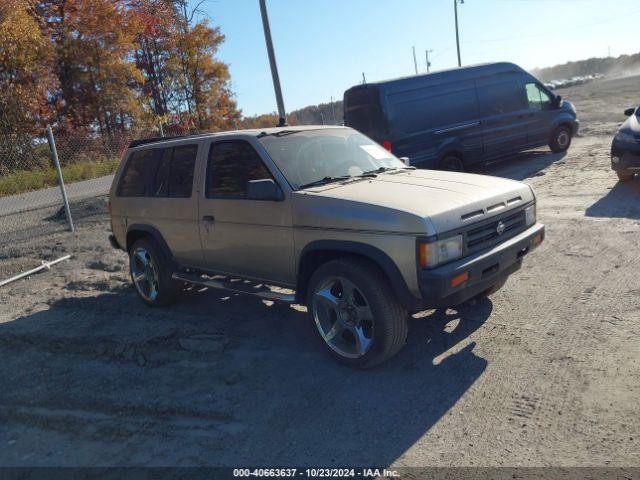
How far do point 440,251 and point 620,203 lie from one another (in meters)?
5.71

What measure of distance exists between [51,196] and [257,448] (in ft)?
44.1

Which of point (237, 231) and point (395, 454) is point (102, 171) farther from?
point (395, 454)

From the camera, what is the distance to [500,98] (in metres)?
12.5

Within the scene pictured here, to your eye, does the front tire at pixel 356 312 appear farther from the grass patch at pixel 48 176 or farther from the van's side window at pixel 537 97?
the grass patch at pixel 48 176

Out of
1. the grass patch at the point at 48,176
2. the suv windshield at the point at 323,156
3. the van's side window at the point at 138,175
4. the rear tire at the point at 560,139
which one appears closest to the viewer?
the suv windshield at the point at 323,156

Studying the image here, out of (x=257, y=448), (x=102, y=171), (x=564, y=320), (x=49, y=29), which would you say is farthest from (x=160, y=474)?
(x=49, y=29)

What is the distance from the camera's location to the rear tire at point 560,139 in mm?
13617

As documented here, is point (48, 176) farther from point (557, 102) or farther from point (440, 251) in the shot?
point (440, 251)

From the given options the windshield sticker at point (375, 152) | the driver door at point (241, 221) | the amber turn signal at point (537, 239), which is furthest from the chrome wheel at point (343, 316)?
the windshield sticker at point (375, 152)

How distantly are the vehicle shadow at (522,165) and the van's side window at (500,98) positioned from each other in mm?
1351

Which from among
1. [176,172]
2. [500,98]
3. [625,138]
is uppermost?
[500,98]

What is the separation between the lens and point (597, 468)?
9.21 feet

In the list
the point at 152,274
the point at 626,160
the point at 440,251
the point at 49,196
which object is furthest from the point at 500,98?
the point at 49,196

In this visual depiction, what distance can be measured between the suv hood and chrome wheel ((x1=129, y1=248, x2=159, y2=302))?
8.04 feet
